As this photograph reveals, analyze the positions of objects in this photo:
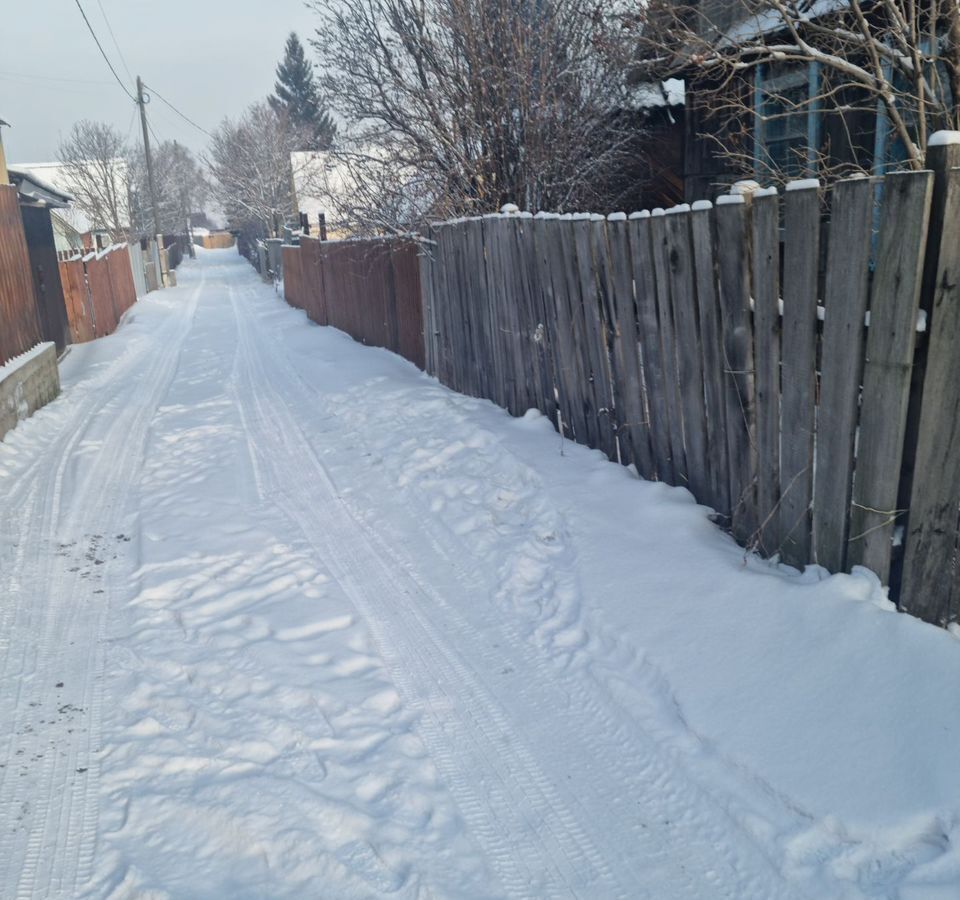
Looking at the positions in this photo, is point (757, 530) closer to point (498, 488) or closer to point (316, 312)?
point (498, 488)

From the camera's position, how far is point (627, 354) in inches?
202

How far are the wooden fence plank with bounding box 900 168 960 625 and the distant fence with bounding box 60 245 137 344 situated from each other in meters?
16.8

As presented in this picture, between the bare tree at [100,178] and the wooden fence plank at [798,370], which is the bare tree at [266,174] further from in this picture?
the wooden fence plank at [798,370]

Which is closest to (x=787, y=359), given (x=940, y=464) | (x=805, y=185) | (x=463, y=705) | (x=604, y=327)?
(x=805, y=185)

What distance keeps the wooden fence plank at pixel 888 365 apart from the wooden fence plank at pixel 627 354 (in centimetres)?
182

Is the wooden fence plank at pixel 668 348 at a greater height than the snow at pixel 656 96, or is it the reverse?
the snow at pixel 656 96

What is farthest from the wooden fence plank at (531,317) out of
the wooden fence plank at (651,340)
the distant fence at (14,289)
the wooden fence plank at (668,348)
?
the distant fence at (14,289)

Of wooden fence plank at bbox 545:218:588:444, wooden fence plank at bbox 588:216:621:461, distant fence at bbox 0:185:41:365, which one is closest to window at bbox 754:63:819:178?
wooden fence plank at bbox 545:218:588:444

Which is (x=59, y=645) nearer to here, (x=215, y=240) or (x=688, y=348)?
(x=688, y=348)

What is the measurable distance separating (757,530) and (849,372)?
0.99 m

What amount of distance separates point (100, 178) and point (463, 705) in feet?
166

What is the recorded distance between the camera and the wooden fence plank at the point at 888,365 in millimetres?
2986

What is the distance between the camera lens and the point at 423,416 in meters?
7.80

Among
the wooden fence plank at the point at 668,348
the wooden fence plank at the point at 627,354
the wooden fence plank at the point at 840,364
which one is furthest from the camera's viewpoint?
the wooden fence plank at the point at 627,354
